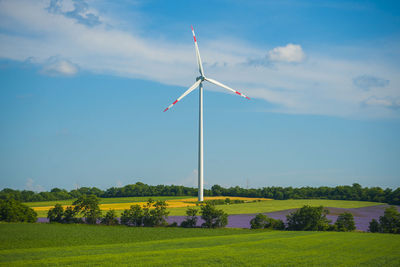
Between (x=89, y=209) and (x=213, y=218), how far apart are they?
71.0ft

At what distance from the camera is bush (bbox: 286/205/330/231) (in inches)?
2446

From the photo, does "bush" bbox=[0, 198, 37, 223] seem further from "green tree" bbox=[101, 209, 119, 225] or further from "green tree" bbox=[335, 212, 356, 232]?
"green tree" bbox=[335, 212, 356, 232]

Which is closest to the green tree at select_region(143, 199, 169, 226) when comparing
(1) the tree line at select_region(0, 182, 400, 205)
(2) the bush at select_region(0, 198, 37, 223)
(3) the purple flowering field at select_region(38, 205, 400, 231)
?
(3) the purple flowering field at select_region(38, 205, 400, 231)

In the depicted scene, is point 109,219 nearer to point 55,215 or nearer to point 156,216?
point 156,216

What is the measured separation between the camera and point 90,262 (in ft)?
104

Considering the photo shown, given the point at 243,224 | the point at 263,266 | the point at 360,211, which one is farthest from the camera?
the point at 360,211

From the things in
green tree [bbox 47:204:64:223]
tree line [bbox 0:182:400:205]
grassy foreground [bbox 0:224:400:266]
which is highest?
tree line [bbox 0:182:400:205]

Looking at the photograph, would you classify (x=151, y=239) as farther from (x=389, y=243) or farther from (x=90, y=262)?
(x=389, y=243)

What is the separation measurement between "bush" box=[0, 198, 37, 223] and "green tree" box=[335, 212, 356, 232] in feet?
167

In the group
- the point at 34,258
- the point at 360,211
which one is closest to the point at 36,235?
the point at 34,258

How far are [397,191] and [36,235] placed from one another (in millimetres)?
91201

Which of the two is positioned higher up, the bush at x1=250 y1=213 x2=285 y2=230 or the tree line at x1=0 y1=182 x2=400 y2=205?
the tree line at x1=0 y1=182 x2=400 y2=205

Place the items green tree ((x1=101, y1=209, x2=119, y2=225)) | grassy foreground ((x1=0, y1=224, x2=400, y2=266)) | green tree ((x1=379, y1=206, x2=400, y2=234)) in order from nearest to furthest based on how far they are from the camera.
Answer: grassy foreground ((x1=0, y1=224, x2=400, y2=266)) → green tree ((x1=379, y1=206, x2=400, y2=234)) → green tree ((x1=101, y1=209, x2=119, y2=225))

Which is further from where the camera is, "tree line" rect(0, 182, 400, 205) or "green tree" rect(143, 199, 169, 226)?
"tree line" rect(0, 182, 400, 205)
